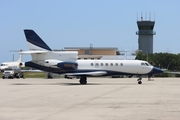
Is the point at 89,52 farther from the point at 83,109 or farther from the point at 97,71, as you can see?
the point at 83,109

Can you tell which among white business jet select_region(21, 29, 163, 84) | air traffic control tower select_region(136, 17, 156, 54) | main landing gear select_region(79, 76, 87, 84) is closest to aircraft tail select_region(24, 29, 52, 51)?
white business jet select_region(21, 29, 163, 84)

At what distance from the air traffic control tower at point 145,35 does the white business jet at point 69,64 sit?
96443 millimetres

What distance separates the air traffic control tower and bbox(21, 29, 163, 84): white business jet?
9644cm

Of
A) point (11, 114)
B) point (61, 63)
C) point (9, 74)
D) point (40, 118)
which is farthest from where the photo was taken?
point (9, 74)

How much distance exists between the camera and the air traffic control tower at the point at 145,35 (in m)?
137

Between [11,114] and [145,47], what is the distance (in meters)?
125

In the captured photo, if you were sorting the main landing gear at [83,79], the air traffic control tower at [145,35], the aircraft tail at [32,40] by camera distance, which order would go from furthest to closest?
the air traffic control tower at [145,35]
the main landing gear at [83,79]
the aircraft tail at [32,40]

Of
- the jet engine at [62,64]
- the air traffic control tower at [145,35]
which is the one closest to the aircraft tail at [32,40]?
the jet engine at [62,64]

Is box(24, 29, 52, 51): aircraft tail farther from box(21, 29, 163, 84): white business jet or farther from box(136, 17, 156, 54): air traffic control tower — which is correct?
box(136, 17, 156, 54): air traffic control tower

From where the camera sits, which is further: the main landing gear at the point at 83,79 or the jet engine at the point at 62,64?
the main landing gear at the point at 83,79

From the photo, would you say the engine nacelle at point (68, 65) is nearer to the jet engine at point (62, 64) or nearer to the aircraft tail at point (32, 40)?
the jet engine at point (62, 64)

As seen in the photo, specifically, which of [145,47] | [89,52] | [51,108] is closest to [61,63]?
[51,108]

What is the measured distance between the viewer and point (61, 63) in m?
39.6

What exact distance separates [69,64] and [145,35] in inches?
3985
